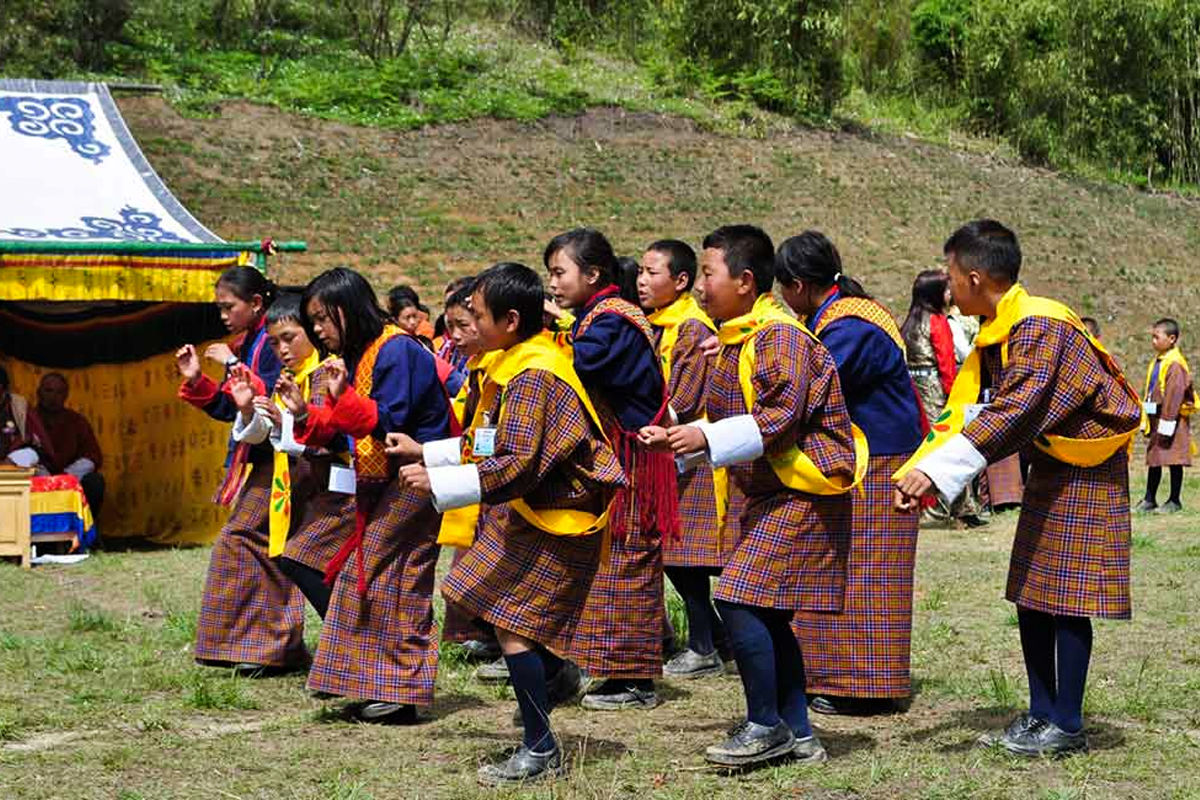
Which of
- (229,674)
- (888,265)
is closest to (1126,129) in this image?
(888,265)

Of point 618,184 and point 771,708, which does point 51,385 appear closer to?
point 771,708

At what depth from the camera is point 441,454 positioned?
4.77m

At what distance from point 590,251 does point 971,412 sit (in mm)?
1558

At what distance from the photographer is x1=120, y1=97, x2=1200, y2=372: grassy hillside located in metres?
21.2

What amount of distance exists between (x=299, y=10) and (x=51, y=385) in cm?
1902

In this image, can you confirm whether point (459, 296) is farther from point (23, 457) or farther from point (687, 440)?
point (23, 457)

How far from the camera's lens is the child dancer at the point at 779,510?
4.54 m

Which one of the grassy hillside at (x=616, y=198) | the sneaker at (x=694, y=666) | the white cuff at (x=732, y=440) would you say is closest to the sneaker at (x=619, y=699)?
the sneaker at (x=694, y=666)

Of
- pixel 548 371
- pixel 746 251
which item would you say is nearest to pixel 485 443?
pixel 548 371

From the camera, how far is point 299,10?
2905cm

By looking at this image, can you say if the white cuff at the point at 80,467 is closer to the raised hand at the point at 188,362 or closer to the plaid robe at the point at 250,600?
the plaid robe at the point at 250,600

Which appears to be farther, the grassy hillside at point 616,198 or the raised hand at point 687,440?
the grassy hillside at point 616,198

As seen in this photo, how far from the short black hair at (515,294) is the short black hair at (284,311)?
1572 mm

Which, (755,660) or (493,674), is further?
(493,674)
